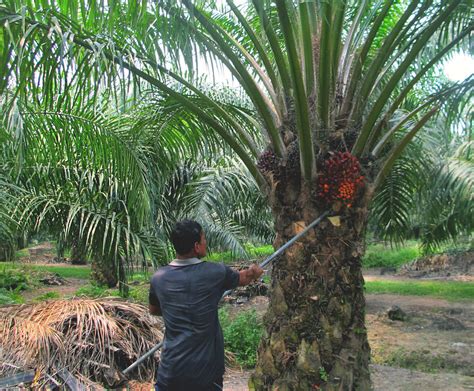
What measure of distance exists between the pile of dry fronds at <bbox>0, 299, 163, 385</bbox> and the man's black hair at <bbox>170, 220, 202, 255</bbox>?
2.80m

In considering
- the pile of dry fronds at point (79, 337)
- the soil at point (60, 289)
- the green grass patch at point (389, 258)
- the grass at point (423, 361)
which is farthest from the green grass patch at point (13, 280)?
the green grass patch at point (389, 258)

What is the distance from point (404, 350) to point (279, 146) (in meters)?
4.87

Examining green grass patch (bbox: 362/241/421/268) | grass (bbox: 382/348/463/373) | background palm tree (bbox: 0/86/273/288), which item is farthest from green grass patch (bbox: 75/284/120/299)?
green grass patch (bbox: 362/241/421/268)

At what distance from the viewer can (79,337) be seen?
5.64 meters

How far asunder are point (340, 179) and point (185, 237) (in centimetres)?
176

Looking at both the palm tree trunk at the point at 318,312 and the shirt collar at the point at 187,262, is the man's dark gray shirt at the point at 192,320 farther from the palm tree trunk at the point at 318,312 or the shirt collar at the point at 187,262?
the palm tree trunk at the point at 318,312

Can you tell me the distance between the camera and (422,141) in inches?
317

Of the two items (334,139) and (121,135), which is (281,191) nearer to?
(334,139)

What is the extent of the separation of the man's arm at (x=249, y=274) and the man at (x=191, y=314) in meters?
0.07

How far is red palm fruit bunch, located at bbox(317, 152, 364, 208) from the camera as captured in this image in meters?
4.32

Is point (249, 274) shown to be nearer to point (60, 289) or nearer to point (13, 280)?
point (13, 280)

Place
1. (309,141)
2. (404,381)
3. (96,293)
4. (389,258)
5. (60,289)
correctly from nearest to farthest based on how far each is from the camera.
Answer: (309,141), (404,381), (96,293), (60,289), (389,258)

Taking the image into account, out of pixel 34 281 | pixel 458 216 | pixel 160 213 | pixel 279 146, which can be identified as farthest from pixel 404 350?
pixel 34 281

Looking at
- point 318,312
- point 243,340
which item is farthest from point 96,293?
point 318,312
